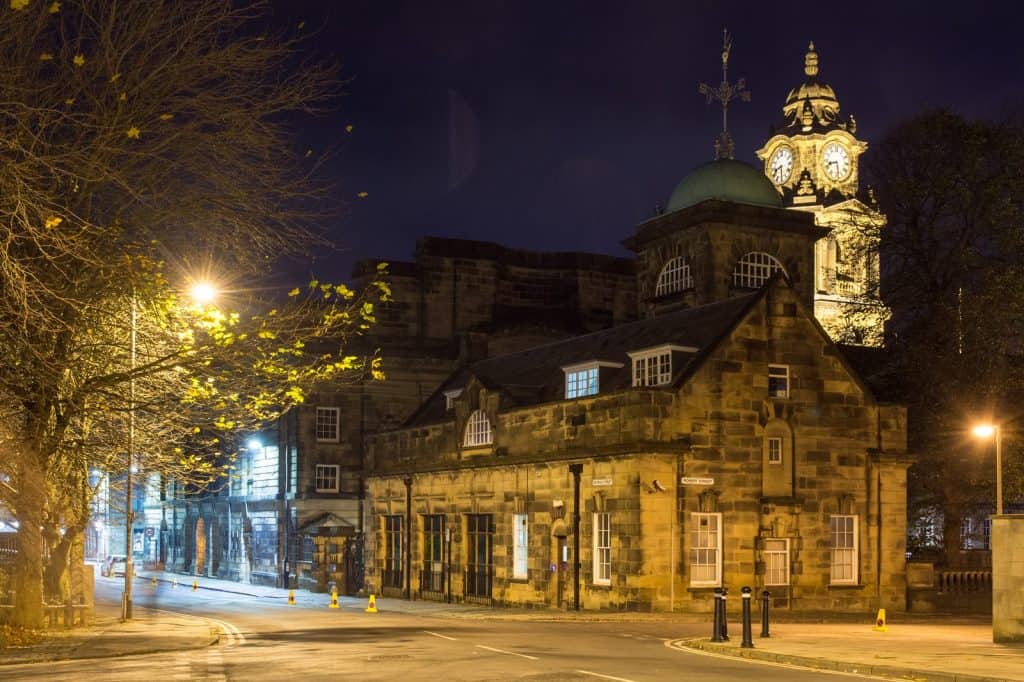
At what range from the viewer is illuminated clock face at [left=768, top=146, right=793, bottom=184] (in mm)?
88125

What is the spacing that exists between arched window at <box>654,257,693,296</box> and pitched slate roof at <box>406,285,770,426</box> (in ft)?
32.5

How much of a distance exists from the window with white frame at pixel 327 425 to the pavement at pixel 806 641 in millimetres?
23533

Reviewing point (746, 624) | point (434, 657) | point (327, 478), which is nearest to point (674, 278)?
point (327, 478)

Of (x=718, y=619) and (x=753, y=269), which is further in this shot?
(x=753, y=269)

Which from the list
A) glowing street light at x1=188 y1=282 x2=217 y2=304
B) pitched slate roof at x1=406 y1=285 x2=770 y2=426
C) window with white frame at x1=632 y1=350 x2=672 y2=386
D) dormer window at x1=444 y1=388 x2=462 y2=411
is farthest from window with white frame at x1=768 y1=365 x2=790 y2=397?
glowing street light at x1=188 y1=282 x2=217 y2=304

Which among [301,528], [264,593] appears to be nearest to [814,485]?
[264,593]

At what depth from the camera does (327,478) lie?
62.2 meters

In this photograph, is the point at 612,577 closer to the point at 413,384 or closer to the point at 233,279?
the point at 233,279

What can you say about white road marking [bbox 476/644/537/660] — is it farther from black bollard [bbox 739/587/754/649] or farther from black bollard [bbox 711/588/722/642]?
black bollard [bbox 711/588/722/642]

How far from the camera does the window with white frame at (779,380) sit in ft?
122

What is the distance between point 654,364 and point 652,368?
0.14 metres

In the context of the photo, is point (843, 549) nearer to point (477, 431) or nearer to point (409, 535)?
point (477, 431)

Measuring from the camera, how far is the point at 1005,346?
1479 inches

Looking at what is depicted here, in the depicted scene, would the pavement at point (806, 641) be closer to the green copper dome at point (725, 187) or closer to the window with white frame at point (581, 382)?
the window with white frame at point (581, 382)
